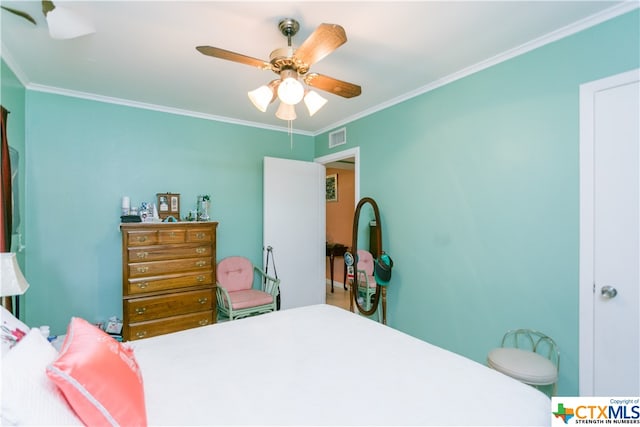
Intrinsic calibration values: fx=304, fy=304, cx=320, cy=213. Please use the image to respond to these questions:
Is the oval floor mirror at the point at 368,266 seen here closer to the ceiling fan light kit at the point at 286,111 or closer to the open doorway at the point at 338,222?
the open doorway at the point at 338,222

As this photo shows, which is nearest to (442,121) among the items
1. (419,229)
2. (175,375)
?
(419,229)

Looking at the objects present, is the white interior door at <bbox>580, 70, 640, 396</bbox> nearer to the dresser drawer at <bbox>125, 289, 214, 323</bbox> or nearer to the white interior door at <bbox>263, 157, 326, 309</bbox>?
the white interior door at <bbox>263, 157, 326, 309</bbox>

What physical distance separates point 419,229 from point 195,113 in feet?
9.16

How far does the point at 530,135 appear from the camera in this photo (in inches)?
83.6

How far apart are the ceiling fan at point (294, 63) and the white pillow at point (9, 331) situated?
4.79ft

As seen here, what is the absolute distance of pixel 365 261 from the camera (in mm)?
3457

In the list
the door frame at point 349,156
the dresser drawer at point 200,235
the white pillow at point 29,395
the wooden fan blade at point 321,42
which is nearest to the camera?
the white pillow at point 29,395

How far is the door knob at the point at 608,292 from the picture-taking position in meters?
1.76

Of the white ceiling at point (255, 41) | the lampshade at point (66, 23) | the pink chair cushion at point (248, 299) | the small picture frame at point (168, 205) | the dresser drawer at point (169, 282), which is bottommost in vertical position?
the pink chair cushion at point (248, 299)

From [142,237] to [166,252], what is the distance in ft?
0.83

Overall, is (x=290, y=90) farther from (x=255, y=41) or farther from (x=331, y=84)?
(x=255, y=41)

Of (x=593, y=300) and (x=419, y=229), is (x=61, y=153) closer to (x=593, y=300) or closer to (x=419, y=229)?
(x=419, y=229)

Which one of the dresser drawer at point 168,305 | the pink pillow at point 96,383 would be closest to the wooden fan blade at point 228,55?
the pink pillow at point 96,383

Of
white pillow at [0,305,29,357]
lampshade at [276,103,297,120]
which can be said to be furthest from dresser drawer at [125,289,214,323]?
lampshade at [276,103,297,120]
